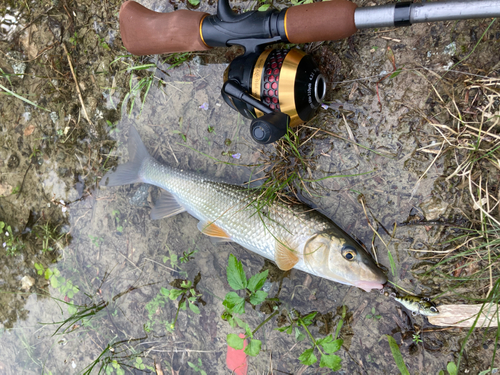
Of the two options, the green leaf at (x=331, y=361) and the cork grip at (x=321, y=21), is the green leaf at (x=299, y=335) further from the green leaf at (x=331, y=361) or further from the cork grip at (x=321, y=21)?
the cork grip at (x=321, y=21)

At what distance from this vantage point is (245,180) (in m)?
2.76

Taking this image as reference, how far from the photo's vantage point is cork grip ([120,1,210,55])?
2.10 metres

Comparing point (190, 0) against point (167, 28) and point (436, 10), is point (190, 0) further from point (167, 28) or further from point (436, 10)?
point (436, 10)

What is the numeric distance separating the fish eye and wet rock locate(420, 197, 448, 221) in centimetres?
65

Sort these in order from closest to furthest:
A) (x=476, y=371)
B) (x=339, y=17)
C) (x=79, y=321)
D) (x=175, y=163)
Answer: (x=339, y=17), (x=476, y=371), (x=175, y=163), (x=79, y=321)

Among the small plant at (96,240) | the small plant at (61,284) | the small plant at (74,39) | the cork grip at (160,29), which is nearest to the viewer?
the cork grip at (160,29)

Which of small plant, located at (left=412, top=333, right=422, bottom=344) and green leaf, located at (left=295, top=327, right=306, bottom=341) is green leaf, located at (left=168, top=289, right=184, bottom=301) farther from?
small plant, located at (left=412, top=333, right=422, bottom=344)

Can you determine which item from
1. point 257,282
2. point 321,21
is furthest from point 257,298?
point 321,21

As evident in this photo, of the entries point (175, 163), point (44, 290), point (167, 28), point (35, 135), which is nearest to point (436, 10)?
point (167, 28)

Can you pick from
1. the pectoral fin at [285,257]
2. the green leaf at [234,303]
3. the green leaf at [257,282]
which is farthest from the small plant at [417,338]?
the green leaf at [234,303]

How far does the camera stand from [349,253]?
2.21m

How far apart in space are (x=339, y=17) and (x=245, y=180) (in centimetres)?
144

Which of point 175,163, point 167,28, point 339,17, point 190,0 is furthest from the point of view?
point 175,163

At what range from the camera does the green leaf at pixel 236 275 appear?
8.16ft
